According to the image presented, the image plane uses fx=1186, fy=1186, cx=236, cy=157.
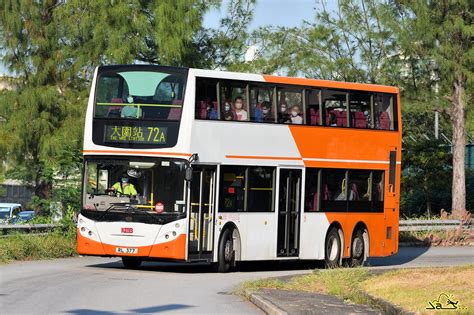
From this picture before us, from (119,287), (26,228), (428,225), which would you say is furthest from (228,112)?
(428,225)

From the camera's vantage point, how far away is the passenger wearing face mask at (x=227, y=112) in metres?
25.0

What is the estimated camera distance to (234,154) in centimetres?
2512

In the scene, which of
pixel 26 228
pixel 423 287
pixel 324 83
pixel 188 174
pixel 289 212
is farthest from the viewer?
pixel 26 228

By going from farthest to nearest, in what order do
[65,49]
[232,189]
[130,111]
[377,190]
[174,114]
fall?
[65,49] → [377,190] → [232,189] → [130,111] → [174,114]

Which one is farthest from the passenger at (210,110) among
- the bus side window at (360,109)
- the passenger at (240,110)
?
the bus side window at (360,109)

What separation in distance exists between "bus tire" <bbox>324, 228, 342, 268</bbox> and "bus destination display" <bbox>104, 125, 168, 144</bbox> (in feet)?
18.8

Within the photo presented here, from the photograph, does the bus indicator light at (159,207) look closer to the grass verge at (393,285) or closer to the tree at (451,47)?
the grass verge at (393,285)

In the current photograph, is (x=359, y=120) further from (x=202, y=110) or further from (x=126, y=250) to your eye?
(x=126, y=250)

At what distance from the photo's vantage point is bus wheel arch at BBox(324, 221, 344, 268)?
→ 1093 inches

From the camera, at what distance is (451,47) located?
42094 mm

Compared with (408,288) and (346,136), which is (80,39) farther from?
(408,288)

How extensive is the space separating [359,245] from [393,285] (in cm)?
949

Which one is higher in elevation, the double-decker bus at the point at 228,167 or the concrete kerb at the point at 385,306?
the double-decker bus at the point at 228,167

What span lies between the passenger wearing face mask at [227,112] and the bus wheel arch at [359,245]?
5.25 m
